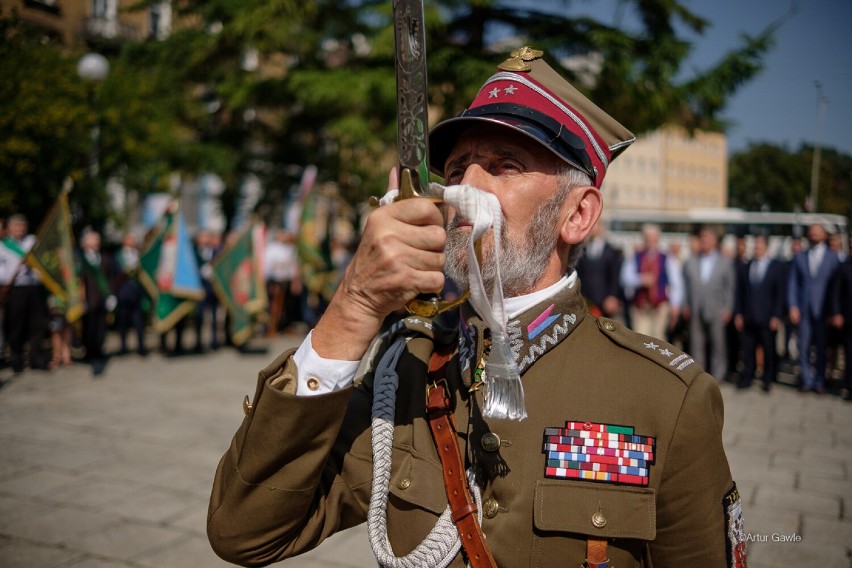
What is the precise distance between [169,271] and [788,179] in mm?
11859

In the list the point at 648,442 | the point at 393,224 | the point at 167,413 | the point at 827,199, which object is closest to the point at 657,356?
the point at 648,442

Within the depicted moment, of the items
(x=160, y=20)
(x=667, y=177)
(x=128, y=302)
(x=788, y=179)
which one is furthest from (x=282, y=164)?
(x=667, y=177)

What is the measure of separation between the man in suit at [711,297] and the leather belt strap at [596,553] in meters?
9.01

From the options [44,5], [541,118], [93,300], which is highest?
[44,5]

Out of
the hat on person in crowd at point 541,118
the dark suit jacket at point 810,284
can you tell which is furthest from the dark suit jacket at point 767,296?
the hat on person in crowd at point 541,118

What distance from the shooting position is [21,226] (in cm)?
987

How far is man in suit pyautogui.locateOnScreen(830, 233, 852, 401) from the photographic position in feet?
30.0

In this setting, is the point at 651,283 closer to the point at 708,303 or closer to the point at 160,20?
the point at 708,303

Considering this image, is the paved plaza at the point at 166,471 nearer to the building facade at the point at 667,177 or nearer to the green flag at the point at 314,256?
the green flag at the point at 314,256

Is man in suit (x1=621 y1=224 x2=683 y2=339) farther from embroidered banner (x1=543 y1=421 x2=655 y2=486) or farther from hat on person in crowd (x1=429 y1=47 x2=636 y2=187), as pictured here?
embroidered banner (x1=543 y1=421 x2=655 y2=486)

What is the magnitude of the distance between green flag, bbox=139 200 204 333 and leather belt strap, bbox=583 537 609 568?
33.5 feet

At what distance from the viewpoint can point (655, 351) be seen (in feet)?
5.74

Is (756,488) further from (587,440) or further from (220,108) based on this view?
(220,108)

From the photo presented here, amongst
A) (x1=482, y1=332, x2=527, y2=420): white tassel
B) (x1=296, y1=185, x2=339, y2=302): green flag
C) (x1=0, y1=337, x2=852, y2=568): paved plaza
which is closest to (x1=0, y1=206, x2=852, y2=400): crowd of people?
(x1=0, y1=337, x2=852, y2=568): paved plaza
